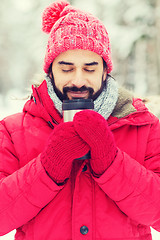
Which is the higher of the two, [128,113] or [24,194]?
[128,113]

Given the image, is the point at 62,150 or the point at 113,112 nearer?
the point at 62,150

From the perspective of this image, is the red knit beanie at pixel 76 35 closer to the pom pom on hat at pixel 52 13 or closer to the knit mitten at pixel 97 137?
the pom pom on hat at pixel 52 13

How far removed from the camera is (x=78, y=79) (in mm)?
1239

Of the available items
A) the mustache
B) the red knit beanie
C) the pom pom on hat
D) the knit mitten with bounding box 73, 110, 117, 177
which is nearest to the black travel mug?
the knit mitten with bounding box 73, 110, 117, 177

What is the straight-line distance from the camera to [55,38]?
4.36ft

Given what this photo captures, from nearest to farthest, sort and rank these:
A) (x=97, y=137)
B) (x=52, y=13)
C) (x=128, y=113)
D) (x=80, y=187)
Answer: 1. (x=97, y=137)
2. (x=80, y=187)
3. (x=128, y=113)
4. (x=52, y=13)

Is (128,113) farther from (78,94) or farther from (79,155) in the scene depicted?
(79,155)

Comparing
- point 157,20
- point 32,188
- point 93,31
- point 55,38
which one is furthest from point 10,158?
point 157,20

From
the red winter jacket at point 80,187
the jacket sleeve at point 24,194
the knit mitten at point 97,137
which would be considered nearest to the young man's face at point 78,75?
the red winter jacket at point 80,187

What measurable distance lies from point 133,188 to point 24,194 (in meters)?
0.43

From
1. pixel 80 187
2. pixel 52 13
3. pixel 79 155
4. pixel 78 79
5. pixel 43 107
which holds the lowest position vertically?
Answer: pixel 80 187

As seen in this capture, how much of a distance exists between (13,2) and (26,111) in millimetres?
4410

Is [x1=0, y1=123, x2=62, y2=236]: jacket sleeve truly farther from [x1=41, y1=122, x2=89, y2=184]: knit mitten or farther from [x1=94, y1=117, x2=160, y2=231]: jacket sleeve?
[x1=94, y1=117, x2=160, y2=231]: jacket sleeve

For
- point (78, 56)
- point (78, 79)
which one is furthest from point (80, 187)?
point (78, 56)
